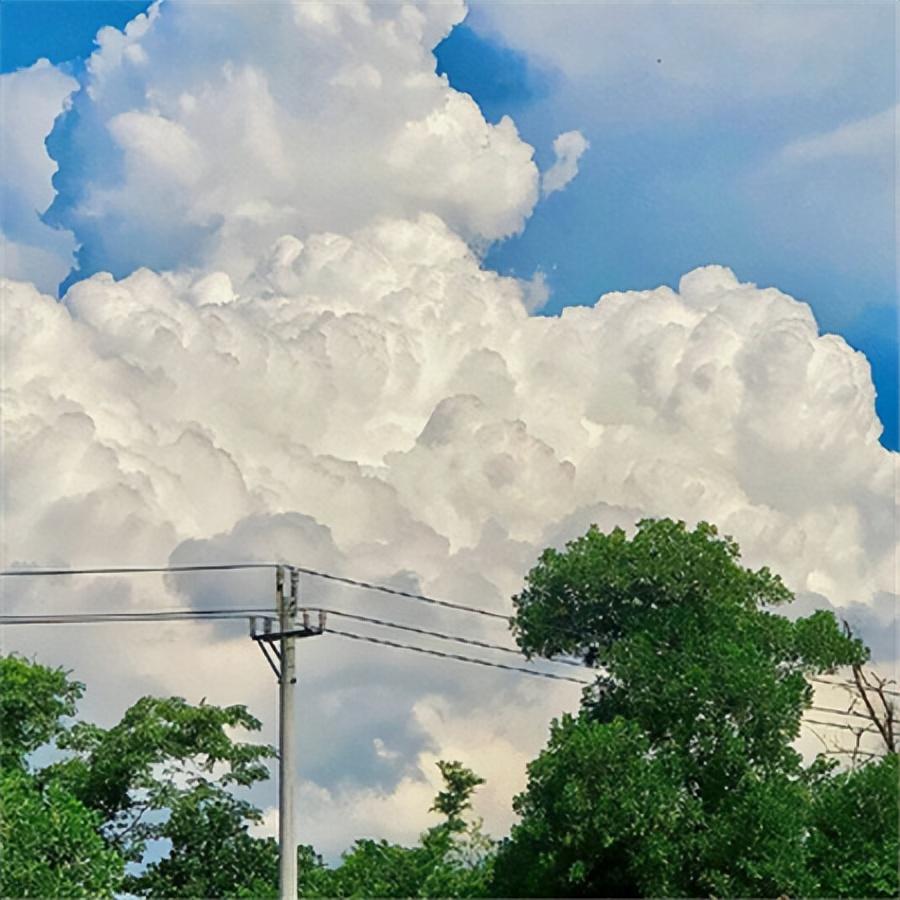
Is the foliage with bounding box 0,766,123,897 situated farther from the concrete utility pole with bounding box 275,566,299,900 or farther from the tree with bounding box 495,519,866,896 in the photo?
the tree with bounding box 495,519,866,896

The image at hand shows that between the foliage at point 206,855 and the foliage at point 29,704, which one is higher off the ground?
the foliage at point 29,704

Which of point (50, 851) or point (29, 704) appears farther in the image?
point (29, 704)

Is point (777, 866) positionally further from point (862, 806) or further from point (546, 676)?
point (546, 676)

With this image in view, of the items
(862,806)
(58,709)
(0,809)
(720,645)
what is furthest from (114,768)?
(862,806)

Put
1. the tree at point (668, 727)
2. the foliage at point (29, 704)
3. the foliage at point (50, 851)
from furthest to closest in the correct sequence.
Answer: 1. the foliage at point (29, 704)
2. the tree at point (668, 727)
3. the foliage at point (50, 851)

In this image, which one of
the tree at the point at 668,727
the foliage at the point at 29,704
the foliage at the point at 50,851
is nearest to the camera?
the foliage at the point at 50,851

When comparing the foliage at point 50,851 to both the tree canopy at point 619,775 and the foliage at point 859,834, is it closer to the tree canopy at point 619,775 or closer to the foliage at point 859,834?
the tree canopy at point 619,775

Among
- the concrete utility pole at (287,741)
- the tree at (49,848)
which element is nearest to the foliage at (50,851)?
the tree at (49,848)

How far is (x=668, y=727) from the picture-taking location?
18578 millimetres

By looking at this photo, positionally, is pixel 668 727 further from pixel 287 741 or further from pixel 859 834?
pixel 287 741

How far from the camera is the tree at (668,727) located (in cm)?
1775

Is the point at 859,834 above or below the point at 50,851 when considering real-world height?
above

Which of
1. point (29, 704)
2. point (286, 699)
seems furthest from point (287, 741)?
point (29, 704)

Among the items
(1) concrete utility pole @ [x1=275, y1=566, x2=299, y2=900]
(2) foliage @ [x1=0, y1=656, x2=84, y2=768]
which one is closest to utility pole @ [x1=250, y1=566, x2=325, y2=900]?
(1) concrete utility pole @ [x1=275, y1=566, x2=299, y2=900]
